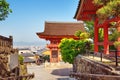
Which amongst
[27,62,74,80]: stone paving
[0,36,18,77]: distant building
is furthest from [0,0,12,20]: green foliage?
[27,62,74,80]: stone paving

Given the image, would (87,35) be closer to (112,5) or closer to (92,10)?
(92,10)

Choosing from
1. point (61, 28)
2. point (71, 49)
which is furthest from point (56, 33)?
point (71, 49)

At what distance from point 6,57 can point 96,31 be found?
8210 millimetres

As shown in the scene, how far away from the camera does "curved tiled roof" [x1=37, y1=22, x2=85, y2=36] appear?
45.3 m

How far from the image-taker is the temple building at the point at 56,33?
142 ft

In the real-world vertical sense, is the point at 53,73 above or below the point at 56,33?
below

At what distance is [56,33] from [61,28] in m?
3.25

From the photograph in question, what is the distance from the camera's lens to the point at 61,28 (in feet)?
159

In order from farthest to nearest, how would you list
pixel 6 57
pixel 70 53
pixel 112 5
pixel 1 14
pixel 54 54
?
pixel 54 54 → pixel 70 53 → pixel 1 14 → pixel 6 57 → pixel 112 5

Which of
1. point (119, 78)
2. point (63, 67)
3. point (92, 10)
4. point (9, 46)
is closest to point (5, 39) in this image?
point (9, 46)

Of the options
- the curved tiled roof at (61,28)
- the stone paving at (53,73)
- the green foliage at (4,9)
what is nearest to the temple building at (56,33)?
the curved tiled roof at (61,28)

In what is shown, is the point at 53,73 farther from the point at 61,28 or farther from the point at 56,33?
the point at 61,28

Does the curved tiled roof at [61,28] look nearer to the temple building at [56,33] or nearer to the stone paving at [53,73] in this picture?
the temple building at [56,33]

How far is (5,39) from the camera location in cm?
1819
